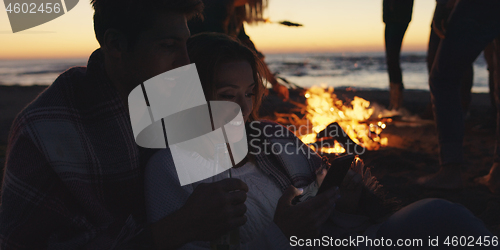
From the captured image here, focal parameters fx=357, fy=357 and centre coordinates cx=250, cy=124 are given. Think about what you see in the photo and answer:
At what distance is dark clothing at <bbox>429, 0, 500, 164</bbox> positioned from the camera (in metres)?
2.80

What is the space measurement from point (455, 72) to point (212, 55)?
2.26 metres

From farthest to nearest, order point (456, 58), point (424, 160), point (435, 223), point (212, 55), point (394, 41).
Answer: point (424, 160), point (394, 41), point (456, 58), point (212, 55), point (435, 223)

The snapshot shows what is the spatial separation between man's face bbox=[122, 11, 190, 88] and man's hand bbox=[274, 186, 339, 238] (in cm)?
87

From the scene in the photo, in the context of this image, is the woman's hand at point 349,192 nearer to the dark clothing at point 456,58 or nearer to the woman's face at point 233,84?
the woman's face at point 233,84

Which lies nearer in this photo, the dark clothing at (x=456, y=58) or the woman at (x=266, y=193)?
the woman at (x=266, y=193)

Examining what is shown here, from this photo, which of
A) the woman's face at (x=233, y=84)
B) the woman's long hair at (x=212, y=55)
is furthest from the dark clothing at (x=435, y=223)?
the woman's long hair at (x=212, y=55)

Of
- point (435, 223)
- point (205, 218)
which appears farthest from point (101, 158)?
point (435, 223)

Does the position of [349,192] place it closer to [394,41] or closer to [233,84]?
[233,84]

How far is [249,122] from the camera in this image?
2.13 m

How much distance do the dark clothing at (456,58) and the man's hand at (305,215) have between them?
6.96 ft

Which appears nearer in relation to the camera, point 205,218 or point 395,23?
point 205,218

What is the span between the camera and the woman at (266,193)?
1.40m

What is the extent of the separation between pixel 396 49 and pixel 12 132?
156 inches

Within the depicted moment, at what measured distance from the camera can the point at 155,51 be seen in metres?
1.71
